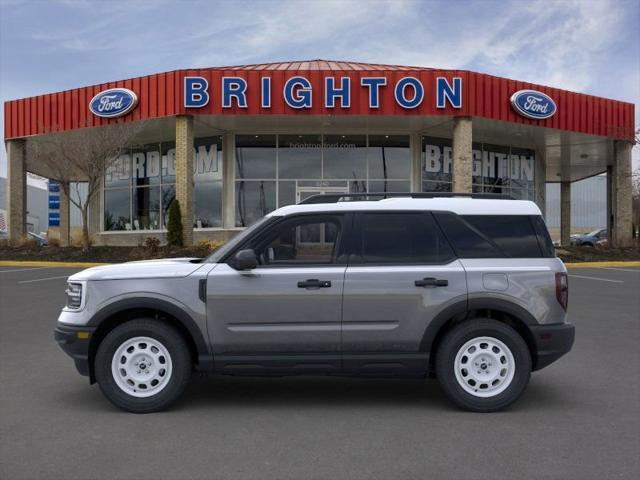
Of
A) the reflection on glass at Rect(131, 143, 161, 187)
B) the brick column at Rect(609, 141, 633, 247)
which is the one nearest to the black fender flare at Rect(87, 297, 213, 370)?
the reflection on glass at Rect(131, 143, 161, 187)

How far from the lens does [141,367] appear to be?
494 cm

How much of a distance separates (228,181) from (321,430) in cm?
2075

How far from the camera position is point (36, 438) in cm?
428

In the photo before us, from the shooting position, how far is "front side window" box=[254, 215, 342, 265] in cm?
500

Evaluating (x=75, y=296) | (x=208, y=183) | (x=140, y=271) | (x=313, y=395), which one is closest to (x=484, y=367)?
(x=313, y=395)

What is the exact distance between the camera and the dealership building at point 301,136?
20.9m

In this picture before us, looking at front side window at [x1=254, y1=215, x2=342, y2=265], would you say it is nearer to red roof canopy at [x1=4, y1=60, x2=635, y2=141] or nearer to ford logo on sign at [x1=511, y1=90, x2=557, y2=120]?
red roof canopy at [x1=4, y1=60, x2=635, y2=141]

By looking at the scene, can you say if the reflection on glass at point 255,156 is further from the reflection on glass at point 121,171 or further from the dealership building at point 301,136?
the reflection on glass at point 121,171

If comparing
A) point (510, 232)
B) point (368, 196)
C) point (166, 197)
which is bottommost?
point (510, 232)

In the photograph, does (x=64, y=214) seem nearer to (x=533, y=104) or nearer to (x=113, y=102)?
(x=113, y=102)

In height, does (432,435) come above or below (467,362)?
below

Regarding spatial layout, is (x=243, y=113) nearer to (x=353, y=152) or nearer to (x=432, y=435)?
(x=353, y=152)

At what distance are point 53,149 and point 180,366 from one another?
20193 millimetres

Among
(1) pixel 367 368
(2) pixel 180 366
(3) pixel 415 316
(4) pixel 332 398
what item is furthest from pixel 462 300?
(2) pixel 180 366
